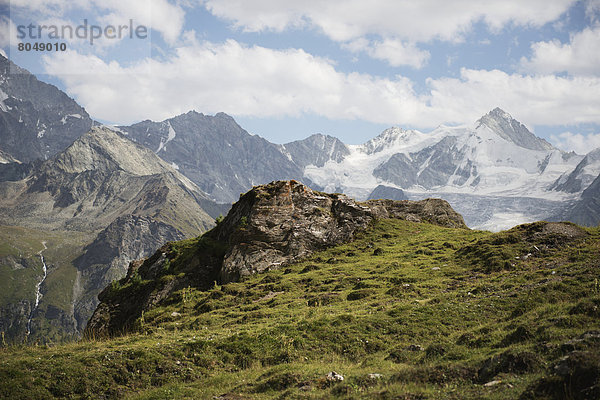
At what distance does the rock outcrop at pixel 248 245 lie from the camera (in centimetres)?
4391

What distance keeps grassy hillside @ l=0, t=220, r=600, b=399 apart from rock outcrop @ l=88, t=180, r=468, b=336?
Result: 4.40 m

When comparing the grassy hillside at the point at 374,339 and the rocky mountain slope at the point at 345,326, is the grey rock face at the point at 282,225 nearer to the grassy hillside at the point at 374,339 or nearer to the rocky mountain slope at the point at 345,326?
the rocky mountain slope at the point at 345,326

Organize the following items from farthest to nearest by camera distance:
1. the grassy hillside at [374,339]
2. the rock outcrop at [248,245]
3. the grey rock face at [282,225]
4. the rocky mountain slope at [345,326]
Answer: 1. the grey rock face at [282,225]
2. the rock outcrop at [248,245]
3. the rocky mountain slope at [345,326]
4. the grassy hillside at [374,339]

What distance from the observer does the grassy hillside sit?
1526 centimetres

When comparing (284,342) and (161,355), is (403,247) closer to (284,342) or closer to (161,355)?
(284,342)

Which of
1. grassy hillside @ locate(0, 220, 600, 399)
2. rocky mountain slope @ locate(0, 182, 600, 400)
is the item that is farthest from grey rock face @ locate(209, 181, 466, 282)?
grassy hillside @ locate(0, 220, 600, 399)

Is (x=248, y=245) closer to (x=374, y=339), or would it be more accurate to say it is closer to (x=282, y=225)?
(x=282, y=225)

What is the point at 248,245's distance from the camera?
158 ft

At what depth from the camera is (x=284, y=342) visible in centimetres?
2431

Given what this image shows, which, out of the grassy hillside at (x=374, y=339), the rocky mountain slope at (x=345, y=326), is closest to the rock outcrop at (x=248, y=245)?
the rocky mountain slope at (x=345, y=326)

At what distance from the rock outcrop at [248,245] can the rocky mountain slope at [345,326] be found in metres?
0.27

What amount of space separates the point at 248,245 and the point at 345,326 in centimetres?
2441

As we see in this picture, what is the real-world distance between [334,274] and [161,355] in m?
23.2

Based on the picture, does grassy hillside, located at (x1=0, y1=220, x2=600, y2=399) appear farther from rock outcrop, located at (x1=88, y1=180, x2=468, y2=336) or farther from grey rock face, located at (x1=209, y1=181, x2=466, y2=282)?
grey rock face, located at (x1=209, y1=181, x2=466, y2=282)
